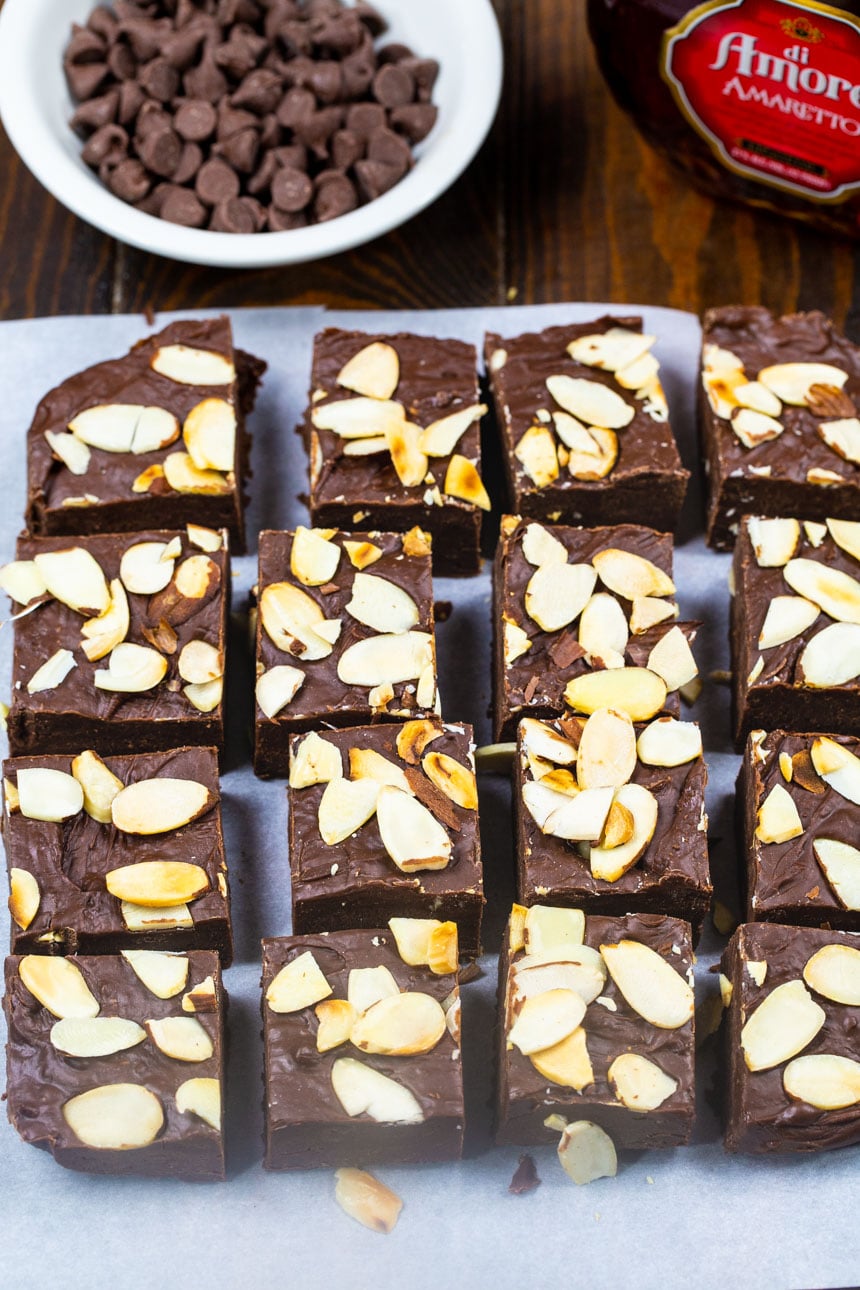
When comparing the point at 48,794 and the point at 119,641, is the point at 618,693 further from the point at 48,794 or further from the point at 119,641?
the point at 48,794

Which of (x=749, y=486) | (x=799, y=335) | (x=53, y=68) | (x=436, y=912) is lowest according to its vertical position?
(x=436, y=912)

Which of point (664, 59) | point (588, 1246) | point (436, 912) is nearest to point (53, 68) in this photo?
point (664, 59)

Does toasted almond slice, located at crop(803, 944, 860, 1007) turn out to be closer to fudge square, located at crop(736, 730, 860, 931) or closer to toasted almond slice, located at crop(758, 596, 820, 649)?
fudge square, located at crop(736, 730, 860, 931)

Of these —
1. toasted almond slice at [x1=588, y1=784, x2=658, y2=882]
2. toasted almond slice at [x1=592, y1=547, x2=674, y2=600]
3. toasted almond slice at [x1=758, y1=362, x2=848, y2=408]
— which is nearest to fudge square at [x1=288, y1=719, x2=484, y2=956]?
toasted almond slice at [x1=588, y1=784, x2=658, y2=882]

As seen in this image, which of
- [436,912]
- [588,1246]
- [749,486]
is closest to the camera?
[588,1246]

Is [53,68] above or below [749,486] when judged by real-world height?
above

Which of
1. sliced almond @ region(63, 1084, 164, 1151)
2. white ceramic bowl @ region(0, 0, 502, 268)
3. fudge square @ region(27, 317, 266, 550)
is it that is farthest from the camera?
white ceramic bowl @ region(0, 0, 502, 268)

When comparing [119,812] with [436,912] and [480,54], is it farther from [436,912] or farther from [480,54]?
[480,54]

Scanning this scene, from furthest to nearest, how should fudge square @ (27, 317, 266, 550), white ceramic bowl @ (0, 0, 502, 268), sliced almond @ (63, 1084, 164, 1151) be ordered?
white ceramic bowl @ (0, 0, 502, 268), fudge square @ (27, 317, 266, 550), sliced almond @ (63, 1084, 164, 1151)

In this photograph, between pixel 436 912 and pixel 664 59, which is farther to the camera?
pixel 664 59
